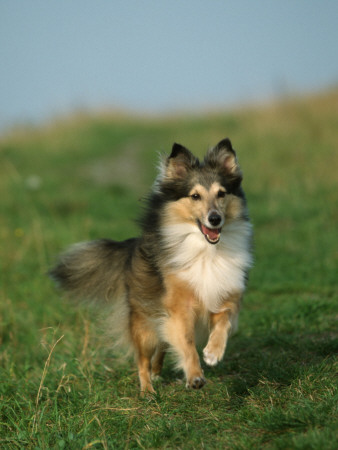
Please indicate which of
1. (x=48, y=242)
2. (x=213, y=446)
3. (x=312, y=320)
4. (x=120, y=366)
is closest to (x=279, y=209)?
(x=48, y=242)

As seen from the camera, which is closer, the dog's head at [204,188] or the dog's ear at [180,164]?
the dog's head at [204,188]

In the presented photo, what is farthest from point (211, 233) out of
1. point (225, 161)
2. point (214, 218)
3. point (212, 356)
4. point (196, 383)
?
point (196, 383)

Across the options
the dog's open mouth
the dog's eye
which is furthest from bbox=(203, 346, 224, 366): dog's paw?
the dog's eye

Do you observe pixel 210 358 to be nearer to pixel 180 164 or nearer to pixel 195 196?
pixel 195 196

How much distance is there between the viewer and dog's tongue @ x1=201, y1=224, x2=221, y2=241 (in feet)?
12.6

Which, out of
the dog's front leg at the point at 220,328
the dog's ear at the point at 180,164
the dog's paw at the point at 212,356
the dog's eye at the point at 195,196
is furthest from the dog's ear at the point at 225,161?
the dog's paw at the point at 212,356

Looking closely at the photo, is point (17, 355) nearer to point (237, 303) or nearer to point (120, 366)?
point (120, 366)

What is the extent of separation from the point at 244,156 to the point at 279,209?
4.59m

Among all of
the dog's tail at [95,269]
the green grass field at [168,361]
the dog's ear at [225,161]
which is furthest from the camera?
the dog's tail at [95,269]

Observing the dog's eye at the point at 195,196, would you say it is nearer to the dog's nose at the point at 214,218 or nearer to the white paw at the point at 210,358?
the dog's nose at the point at 214,218

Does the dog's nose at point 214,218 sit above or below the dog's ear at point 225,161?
below

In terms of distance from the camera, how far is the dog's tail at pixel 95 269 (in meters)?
4.60

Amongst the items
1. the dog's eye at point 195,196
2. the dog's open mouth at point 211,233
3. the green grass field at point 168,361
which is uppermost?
the dog's eye at point 195,196

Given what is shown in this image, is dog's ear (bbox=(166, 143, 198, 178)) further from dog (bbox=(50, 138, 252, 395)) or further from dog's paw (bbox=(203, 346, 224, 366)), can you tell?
dog's paw (bbox=(203, 346, 224, 366))
